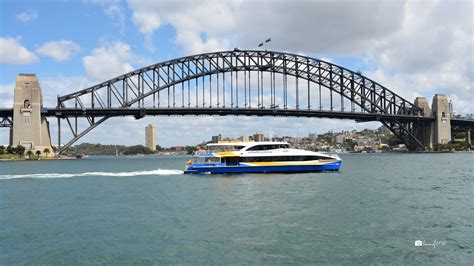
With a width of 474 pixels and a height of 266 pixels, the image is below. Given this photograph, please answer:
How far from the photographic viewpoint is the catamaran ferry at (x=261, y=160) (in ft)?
155

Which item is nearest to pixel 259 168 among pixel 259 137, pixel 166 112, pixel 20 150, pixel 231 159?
pixel 231 159

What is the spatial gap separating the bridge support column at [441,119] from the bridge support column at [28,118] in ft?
335

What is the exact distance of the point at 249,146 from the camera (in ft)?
158

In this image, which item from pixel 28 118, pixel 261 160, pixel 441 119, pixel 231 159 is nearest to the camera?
pixel 261 160

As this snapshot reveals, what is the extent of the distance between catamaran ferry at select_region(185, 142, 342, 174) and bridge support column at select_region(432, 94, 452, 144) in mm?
94085

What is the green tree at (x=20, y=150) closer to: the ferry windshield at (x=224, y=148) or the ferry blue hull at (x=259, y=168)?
the ferry blue hull at (x=259, y=168)

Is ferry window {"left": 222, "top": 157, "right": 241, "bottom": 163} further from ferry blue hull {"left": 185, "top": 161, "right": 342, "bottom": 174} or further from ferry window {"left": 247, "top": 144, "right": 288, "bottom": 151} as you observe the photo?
ferry window {"left": 247, "top": 144, "right": 288, "bottom": 151}

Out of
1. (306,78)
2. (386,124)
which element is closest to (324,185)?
(306,78)

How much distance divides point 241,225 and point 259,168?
27628mm

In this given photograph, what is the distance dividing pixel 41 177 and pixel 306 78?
280ft

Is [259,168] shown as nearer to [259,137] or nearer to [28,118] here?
[259,137]

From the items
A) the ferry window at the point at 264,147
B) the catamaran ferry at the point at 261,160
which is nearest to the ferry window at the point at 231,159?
the catamaran ferry at the point at 261,160

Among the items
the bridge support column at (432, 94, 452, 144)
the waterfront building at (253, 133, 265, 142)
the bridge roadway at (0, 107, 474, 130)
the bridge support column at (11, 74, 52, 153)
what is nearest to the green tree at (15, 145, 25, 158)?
the bridge support column at (11, 74, 52, 153)

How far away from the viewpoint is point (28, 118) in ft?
325
